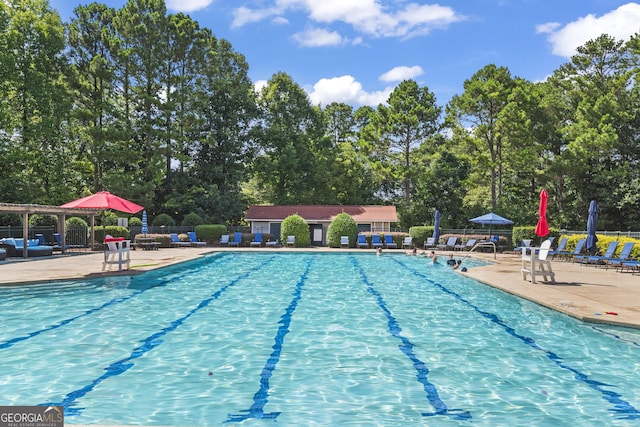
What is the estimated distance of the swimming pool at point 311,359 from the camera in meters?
5.05

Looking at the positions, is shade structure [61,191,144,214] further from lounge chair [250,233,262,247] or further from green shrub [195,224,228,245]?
green shrub [195,224,228,245]

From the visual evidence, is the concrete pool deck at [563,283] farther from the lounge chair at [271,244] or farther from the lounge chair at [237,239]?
the lounge chair at [237,239]

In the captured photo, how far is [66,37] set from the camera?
36938 mm

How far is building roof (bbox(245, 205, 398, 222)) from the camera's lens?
36500mm

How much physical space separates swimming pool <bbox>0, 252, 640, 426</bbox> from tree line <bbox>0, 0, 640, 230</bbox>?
2636 centimetres

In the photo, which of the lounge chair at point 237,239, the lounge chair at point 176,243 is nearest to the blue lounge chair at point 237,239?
the lounge chair at point 237,239

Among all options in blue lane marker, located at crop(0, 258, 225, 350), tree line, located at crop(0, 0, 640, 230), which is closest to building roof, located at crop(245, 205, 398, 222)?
tree line, located at crop(0, 0, 640, 230)

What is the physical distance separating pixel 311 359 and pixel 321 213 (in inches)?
1224

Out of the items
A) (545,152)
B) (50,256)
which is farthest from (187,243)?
(545,152)

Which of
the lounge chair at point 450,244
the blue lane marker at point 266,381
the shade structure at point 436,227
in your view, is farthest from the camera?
the shade structure at point 436,227

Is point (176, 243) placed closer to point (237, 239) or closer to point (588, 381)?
point (237, 239)

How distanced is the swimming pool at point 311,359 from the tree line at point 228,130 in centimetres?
2636

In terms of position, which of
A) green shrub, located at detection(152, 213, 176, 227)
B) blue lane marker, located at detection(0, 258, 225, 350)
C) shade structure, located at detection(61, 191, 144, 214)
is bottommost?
blue lane marker, located at detection(0, 258, 225, 350)

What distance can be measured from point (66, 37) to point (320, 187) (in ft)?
86.2
